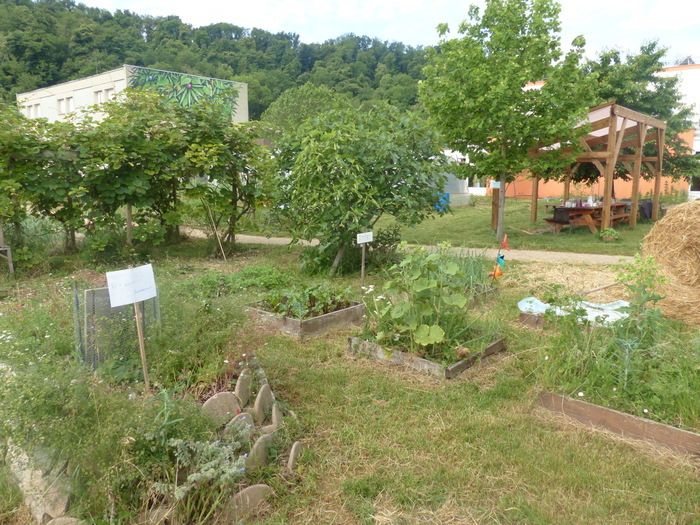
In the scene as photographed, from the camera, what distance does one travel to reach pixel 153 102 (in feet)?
30.5

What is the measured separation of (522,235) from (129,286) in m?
12.3

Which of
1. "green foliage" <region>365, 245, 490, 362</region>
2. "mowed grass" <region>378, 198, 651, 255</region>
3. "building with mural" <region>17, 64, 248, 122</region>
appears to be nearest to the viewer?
"green foliage" <region>365, 245, 490, 362</region>

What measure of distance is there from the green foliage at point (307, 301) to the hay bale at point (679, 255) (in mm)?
3735

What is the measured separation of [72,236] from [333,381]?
26.1ft

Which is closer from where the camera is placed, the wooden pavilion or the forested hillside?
the wooden pavilion

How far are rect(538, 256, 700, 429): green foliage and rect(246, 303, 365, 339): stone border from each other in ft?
A: 7.11

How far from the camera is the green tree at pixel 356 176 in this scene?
7.34m

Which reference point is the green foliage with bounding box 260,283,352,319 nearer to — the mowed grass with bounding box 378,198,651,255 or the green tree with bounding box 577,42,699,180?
the mowed grass with bounding box 378,198,651,255

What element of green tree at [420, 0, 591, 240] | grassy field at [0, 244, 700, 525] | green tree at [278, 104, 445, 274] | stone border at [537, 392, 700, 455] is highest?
green tree at [420, 0, 591, 240]

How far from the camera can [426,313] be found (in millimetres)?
4363

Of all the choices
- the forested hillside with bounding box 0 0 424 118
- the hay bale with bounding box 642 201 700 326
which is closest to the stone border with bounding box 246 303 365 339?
the hay bale with bounding box 642 201 700 326

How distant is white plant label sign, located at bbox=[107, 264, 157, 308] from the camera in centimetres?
293

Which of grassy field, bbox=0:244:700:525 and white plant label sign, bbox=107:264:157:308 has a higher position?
white plant label sign, bbox=107:264:157:308

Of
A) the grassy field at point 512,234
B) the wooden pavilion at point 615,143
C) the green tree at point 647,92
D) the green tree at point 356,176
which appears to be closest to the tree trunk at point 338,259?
the green tree at point 356,176
